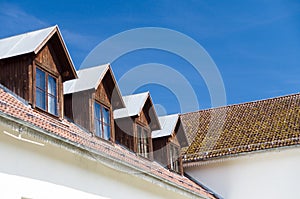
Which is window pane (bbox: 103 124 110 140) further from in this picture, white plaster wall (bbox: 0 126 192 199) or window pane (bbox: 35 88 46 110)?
window pane (bbox: 35 88 46 110)

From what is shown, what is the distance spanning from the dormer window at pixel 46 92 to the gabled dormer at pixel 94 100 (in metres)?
1.19

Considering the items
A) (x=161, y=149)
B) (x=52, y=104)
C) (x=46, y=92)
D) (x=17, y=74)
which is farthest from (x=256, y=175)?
(x=17, y=74)

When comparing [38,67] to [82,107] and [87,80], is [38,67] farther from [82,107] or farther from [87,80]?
[87,80]

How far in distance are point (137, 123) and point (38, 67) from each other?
17.0 ft

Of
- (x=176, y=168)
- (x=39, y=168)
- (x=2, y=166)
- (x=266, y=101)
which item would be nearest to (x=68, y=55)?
(x=39, y=168)

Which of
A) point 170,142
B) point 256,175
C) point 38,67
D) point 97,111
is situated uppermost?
point 38,67

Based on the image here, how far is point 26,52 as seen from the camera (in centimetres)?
1149

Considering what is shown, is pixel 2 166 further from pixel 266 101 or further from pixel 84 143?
pixel 266 101

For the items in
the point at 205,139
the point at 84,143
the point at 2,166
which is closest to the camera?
the point at 2,166

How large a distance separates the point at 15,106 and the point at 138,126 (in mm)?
6822

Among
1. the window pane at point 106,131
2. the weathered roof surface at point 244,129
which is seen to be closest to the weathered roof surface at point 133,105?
the window pane at point 106,131

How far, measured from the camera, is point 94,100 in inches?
549

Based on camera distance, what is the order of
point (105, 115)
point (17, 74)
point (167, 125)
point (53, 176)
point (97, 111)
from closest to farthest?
point (53, 176)
point (17, 74)
point (97, 111)
point (105, 115)
point (167, 125)

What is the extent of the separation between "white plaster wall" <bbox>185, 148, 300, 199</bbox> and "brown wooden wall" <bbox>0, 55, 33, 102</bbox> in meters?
11.2
